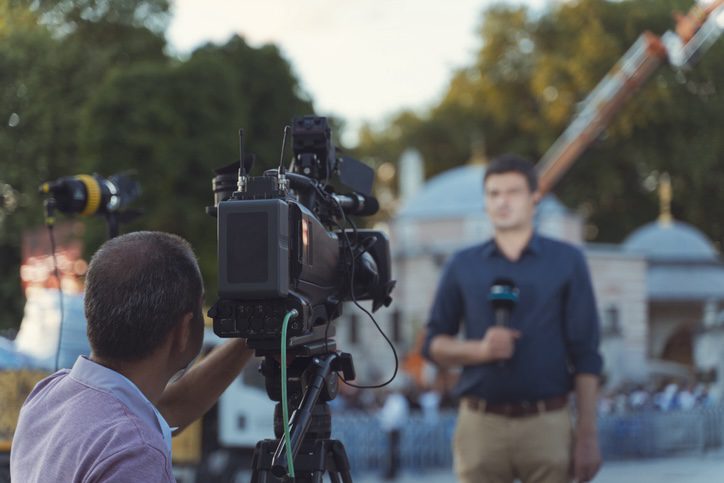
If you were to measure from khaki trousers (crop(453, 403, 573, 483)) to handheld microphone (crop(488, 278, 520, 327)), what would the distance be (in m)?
0.39

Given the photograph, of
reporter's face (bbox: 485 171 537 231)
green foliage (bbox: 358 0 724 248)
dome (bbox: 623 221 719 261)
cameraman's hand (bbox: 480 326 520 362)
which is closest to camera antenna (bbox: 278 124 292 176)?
cameraman's hand (bbox: 480 326 520 362)

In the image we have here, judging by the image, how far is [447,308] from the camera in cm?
480

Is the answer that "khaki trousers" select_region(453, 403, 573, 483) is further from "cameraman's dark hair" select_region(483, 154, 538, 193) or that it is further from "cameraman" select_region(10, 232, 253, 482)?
"cameraman" select_region(10, 232, 253, 482)

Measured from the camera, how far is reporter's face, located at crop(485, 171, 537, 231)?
184 inches

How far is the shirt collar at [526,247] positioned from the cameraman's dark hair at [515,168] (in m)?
0.21

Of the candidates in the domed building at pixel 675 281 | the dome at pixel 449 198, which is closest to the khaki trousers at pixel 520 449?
the dome at pixel 449 198

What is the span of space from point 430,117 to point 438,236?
6.41 m

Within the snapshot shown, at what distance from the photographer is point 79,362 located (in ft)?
7.81

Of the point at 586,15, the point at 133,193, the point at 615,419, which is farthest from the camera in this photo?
the point at 586,15

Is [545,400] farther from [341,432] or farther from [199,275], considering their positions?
[341,432]

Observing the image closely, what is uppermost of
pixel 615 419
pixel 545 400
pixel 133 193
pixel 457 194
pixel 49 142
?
pixel 457 194

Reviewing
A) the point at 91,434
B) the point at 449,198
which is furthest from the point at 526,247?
the point at 449,198

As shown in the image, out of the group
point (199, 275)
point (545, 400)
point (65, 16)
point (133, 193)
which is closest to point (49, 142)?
point (65, 16)

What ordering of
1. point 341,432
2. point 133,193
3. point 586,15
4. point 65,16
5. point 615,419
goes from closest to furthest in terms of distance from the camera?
point 133,193 → point 65,16 → point 341,432 → point 615,419 → point 586,15
